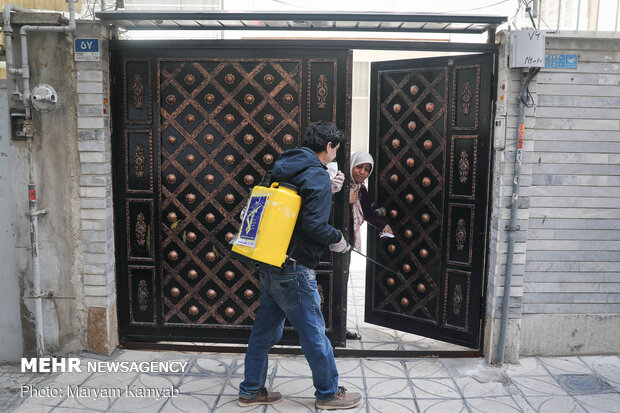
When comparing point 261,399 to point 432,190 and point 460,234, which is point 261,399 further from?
point 432,190

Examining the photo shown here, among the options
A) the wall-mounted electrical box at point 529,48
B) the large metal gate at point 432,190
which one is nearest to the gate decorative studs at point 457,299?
the large metal gate at point 432,190

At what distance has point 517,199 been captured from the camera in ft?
15.3

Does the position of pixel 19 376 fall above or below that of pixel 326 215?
below

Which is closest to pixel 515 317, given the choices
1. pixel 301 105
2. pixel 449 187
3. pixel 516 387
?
pixel 516 387

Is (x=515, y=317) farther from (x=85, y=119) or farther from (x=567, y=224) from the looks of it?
(x=85, y=119)

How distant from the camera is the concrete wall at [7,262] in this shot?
4.71 meters

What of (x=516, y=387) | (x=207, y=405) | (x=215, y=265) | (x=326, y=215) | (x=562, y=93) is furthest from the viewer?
(x=215, y=265)

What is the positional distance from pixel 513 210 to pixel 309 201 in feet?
6.91

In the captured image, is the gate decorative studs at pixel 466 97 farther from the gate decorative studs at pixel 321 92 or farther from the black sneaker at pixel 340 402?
the black sneaker at pixel 340 402

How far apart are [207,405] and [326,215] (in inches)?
72.1

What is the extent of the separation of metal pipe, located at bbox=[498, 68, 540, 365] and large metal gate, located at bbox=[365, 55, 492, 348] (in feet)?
0.84

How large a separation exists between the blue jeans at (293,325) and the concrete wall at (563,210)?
6.11ft

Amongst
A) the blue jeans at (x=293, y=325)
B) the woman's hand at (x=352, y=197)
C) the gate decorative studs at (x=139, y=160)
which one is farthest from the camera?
the woman's hand at (x=352, y=197)

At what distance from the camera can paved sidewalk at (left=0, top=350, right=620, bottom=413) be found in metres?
4.08
